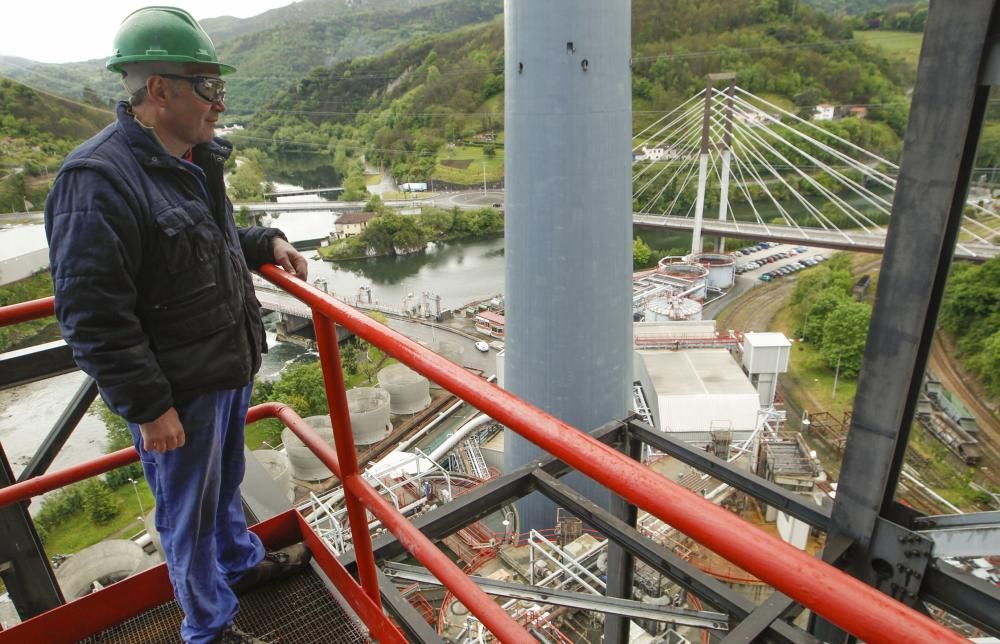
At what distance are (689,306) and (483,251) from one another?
12.7 m

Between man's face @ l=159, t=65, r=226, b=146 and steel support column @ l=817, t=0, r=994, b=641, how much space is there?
4.12ft

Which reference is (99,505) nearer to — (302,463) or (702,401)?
(302,463)

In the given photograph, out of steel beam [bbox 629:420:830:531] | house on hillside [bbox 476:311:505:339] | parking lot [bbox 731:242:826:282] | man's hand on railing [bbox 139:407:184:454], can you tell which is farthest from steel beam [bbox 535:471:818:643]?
parking lot [bbox 731:242:826:282]

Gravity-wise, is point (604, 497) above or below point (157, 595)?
below

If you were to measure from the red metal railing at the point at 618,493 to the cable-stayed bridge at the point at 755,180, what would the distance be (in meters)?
18.9

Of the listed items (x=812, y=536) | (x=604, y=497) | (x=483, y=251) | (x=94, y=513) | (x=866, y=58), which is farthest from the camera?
(x=866, y=58)

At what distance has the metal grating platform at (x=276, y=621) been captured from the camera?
119 centimetres

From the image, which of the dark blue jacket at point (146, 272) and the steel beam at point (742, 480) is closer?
the dark blue jacket at point (146, 272)

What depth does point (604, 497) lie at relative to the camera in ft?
16.4

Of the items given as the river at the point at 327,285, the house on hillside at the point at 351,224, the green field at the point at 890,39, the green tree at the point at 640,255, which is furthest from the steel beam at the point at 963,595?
the green field at the point at 890,39

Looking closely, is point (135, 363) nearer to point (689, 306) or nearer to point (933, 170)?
point (933, 170)

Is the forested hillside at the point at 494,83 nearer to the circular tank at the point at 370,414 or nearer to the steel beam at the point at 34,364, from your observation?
the circular tank at the point at 370,414

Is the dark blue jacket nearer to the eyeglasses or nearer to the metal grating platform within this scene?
the eyeglasses

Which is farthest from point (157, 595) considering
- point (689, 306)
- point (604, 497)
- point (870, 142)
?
point (870, 142)
